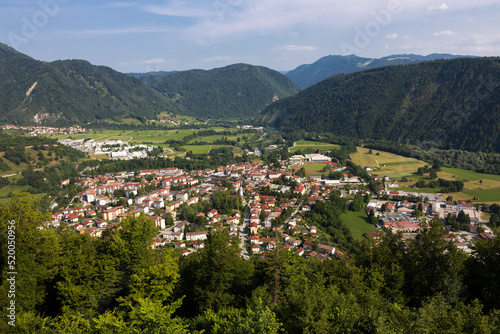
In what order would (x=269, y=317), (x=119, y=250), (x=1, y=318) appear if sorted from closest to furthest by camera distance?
1. (x=269, y=317)
2. (x=1, y=318)
3. (x=119, y=250)

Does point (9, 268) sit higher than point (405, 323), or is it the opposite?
point (9, 268)

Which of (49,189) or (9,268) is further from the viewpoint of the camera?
(49,189)

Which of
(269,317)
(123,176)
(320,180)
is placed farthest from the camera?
(123,176)

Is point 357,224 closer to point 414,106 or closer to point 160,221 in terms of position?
point 160,221

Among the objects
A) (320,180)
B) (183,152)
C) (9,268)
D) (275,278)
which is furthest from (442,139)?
(9,268)

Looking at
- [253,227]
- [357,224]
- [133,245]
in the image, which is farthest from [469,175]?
[133,245]

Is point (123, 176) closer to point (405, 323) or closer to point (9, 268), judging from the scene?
point (9, 268)

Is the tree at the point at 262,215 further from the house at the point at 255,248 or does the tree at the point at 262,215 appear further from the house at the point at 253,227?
the house at the point at 255,248
